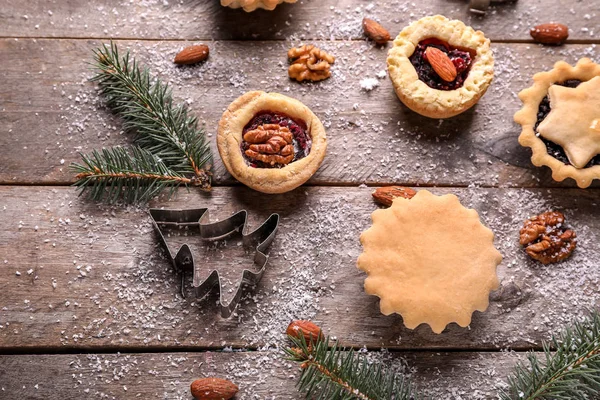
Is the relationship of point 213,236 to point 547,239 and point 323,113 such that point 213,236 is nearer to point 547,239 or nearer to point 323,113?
point 323,113

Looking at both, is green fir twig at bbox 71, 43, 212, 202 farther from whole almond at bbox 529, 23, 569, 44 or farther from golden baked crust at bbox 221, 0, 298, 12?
whole almond at bbox 529, 23, 569, 44

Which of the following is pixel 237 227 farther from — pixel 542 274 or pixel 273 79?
pixel 542 274

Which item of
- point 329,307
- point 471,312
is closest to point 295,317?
point 329,307

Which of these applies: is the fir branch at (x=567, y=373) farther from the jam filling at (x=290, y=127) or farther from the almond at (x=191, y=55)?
the almond at (x=191, y=55)

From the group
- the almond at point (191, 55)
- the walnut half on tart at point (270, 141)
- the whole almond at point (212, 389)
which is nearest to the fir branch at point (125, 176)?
the walnut half on tart at point (270, 141)

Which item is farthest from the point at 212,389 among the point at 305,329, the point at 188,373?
the point at 305,329

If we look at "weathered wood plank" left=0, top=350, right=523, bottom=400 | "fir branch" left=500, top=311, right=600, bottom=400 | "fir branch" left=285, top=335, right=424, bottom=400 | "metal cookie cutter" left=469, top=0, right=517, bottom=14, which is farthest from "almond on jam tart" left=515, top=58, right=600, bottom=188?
"fir branch" left=285, top=335, right=424, bottom=400

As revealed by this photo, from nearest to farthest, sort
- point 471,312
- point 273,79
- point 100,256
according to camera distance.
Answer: point 471,312, point 100,256, point 273,79
